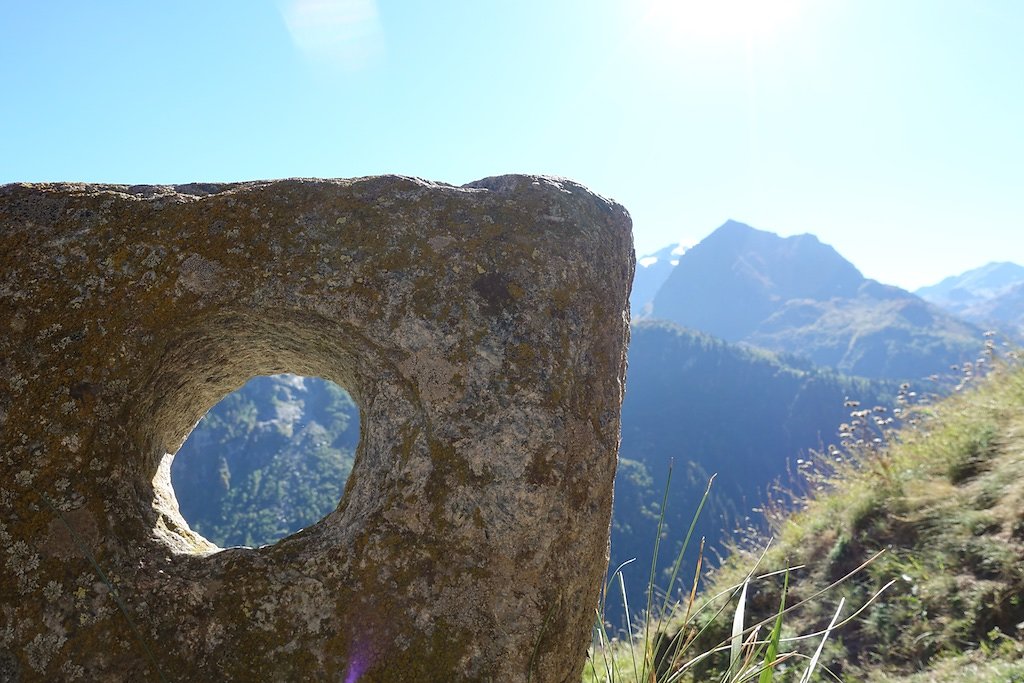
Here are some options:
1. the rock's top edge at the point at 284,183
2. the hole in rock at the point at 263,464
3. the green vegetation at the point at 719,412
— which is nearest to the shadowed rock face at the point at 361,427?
the rock's top edge at the point at 284,183

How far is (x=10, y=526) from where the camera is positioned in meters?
1.96

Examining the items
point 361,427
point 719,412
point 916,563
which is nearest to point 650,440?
point 719,412

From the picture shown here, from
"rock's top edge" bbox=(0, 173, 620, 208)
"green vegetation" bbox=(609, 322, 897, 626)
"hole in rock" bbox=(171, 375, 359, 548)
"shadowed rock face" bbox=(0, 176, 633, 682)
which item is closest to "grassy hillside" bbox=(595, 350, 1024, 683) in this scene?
"shadowed rock face" bbox=(0, 176, 633, 682)

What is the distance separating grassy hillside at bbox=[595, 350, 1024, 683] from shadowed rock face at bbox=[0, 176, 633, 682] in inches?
48.0

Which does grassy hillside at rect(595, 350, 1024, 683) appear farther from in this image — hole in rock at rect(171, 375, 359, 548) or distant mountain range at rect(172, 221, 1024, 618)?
hole in rock at rect(171, 375, 359, 548)

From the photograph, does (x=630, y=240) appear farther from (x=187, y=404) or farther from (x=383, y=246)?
(x=187, y=404)

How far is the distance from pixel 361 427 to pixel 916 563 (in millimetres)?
4564

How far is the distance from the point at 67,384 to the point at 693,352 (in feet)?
634

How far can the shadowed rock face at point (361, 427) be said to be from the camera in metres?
1.98

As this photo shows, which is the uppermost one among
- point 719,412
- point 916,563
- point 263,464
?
point 916,563

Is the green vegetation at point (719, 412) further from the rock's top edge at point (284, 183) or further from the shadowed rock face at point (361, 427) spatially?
the shadowed rock face at point (361, 427)

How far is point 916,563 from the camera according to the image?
15.3 ft

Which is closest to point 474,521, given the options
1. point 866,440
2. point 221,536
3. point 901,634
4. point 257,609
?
point 257,609

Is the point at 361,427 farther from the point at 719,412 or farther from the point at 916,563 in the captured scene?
the point at 719,412
